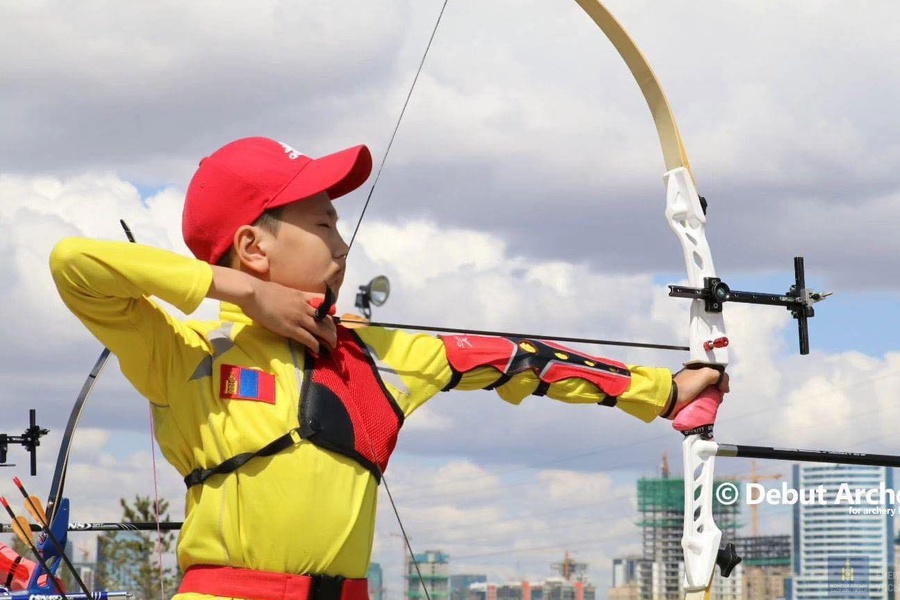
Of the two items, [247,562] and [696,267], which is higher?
[696,267]

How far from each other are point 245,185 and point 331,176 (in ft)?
0.68

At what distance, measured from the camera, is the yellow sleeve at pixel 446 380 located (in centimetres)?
333

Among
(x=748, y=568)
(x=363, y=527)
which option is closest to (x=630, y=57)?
(x=363, y=527)

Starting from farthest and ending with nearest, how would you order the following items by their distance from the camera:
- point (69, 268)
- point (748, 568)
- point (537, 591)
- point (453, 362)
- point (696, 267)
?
point (537, 591) → point (748, 568) → point (696, 267) → point (453, 362) → point (69, 268)

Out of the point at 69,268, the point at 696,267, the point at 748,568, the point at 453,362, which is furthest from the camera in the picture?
the point at 748,568

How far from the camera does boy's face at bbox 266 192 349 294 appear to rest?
3.18 metres

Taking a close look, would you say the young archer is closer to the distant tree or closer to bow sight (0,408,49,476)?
bow sight (0,408,49,476)

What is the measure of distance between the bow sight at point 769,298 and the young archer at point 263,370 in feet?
2.44

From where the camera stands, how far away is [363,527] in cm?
307

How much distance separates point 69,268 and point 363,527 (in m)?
0.88

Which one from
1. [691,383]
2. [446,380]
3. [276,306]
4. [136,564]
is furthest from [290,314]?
[136,564]

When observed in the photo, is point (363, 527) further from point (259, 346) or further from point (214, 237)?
point (214, 237)

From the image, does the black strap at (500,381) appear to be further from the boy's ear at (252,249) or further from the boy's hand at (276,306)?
the boy's ear at (252,249)

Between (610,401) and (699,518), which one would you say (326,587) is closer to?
(610,401)
